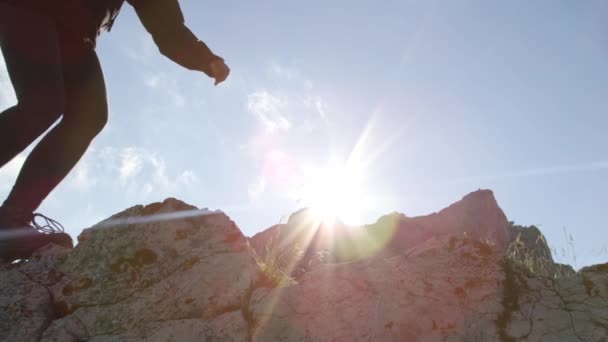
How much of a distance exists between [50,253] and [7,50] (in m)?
1.09

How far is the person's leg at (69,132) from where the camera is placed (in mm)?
2631

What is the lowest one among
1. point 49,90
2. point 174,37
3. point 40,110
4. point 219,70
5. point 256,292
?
point 256,292

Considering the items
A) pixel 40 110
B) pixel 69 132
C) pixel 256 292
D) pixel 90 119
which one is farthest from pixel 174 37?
pixel 256 292

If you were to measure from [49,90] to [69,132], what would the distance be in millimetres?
352

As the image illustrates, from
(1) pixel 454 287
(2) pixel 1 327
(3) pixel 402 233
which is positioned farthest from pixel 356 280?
(3) pixel 402 233

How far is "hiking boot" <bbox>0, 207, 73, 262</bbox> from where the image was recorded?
2570mm

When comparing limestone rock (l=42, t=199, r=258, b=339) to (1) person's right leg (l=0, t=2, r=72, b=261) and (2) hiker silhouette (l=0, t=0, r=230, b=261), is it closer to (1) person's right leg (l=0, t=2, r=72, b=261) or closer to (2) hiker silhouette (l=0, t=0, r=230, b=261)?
(2) hiker silhouette (l=0, t=0, r=230, b=261)

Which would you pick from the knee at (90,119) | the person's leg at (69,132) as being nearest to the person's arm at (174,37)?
the person's leg at (69,132)

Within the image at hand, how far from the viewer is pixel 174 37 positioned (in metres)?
3.20

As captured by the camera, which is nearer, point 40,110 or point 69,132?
point 40,110

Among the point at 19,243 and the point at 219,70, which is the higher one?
the point at 219,70

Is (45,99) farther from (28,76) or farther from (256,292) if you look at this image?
(256,292)

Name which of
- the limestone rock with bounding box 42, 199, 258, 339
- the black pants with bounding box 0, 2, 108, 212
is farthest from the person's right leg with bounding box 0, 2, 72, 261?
the limestone rock with bounding box 42, 199, 258, 339

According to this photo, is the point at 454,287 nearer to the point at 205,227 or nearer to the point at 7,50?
the point at 205,227
